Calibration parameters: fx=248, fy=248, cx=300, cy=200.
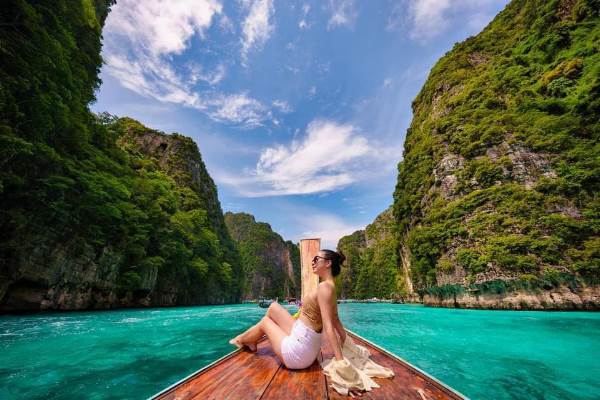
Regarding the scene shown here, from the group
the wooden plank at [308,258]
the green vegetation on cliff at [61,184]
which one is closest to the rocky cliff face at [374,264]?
the green vegetation on cliff at [61,184]

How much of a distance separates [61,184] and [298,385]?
49.7 ft

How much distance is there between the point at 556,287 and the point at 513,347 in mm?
16188

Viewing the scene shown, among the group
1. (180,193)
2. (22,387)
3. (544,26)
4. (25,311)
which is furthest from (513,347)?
(180,193)

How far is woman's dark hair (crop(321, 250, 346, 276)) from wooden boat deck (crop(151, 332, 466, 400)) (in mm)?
1114

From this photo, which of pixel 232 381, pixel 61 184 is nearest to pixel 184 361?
pixel 232 381

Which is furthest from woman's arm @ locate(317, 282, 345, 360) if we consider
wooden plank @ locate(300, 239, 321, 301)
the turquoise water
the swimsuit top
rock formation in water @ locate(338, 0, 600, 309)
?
rock formation in water @ locate(338, 0, 600, 309)

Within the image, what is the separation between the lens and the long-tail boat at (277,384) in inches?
85.4

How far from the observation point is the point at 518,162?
24.3 metres

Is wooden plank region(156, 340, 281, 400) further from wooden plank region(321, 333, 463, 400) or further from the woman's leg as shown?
wooden plank region(321, 333, 463, 400)

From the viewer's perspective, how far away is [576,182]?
20.5 metres

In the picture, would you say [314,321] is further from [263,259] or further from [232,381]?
[263,259]

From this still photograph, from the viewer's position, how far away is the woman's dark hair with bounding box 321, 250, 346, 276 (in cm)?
302

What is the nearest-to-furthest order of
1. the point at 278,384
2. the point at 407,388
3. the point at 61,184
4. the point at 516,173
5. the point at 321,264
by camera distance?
the point at 407,388 → the point at 278,384 → the point at 321,264 → the point at 61,184 → the point at 516,173

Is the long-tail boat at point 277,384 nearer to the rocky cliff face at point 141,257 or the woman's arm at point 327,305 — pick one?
the woman's arm at point 327,305
